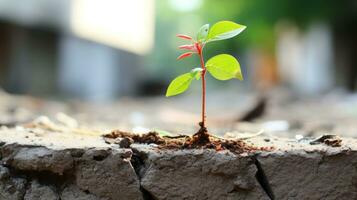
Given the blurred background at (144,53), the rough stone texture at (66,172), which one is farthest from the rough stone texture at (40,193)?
the blurred background at (144,53)

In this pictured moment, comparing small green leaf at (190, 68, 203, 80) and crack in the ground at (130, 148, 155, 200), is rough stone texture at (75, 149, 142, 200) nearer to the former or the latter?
crack in the ground at (130, 148, 155, 200)

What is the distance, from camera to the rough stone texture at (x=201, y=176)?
1110 millimetres

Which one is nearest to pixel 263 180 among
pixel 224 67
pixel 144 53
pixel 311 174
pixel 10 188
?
pixel 311 174

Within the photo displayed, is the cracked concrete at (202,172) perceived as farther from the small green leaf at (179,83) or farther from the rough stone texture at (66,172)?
the small green leaf at (179,83)

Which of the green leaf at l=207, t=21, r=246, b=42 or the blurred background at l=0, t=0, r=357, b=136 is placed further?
the blurred background at l=0, t=0, r=357, b=136

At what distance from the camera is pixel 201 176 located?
111cm

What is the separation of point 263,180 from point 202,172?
0.45 feet

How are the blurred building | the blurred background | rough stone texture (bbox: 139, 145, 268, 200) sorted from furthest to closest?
the blurred building, the blurred background, rough stone texture (bbox: 139, 145, 268, 200)

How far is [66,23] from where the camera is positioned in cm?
703

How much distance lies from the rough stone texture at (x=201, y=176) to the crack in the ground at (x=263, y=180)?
14mm

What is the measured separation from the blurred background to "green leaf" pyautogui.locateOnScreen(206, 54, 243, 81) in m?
1.03

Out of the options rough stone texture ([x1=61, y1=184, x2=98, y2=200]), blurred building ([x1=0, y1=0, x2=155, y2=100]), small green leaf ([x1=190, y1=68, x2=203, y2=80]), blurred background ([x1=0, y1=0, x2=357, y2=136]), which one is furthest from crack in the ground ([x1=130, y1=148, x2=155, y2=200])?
blurred building ([x1=0, y1=0, x2=155, y2=100])

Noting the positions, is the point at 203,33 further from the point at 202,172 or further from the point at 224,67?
the point at 202,172

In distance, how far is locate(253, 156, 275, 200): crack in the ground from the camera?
1.13 metres
